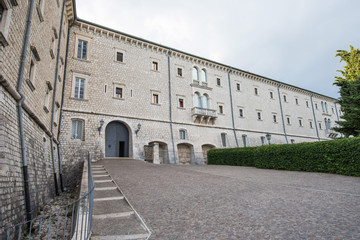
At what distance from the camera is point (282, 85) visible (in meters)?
32.5

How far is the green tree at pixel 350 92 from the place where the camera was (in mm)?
14305

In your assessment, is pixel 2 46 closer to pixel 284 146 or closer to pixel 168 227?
pixel 168 227

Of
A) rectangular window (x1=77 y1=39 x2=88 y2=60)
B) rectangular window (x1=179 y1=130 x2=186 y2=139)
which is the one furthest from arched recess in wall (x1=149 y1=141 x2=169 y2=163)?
rectangular window (x1=77 y1=39 x2=88 y2=60)

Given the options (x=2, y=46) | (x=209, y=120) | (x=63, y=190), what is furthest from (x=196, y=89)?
(x=2, y=46)

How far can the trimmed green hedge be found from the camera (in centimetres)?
993

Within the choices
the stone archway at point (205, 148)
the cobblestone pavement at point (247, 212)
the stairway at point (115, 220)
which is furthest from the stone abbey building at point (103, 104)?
the cobblestone pavement at point (247, 212)

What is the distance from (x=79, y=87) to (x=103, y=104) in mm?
2270

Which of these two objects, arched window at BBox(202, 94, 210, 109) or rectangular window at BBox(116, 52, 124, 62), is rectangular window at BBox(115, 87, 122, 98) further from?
arched window at BBox(202, 94, 210, 109)

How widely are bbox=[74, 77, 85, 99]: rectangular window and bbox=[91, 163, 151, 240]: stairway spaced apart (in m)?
12.8

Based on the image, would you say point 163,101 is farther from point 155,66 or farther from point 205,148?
point 205,148

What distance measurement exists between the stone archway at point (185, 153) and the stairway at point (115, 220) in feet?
50.6

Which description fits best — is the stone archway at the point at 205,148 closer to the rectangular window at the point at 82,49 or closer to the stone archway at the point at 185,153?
the stone archway at the point at 185,153

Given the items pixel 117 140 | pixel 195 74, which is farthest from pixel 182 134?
pixel 195 74

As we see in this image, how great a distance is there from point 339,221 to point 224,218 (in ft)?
6.80
